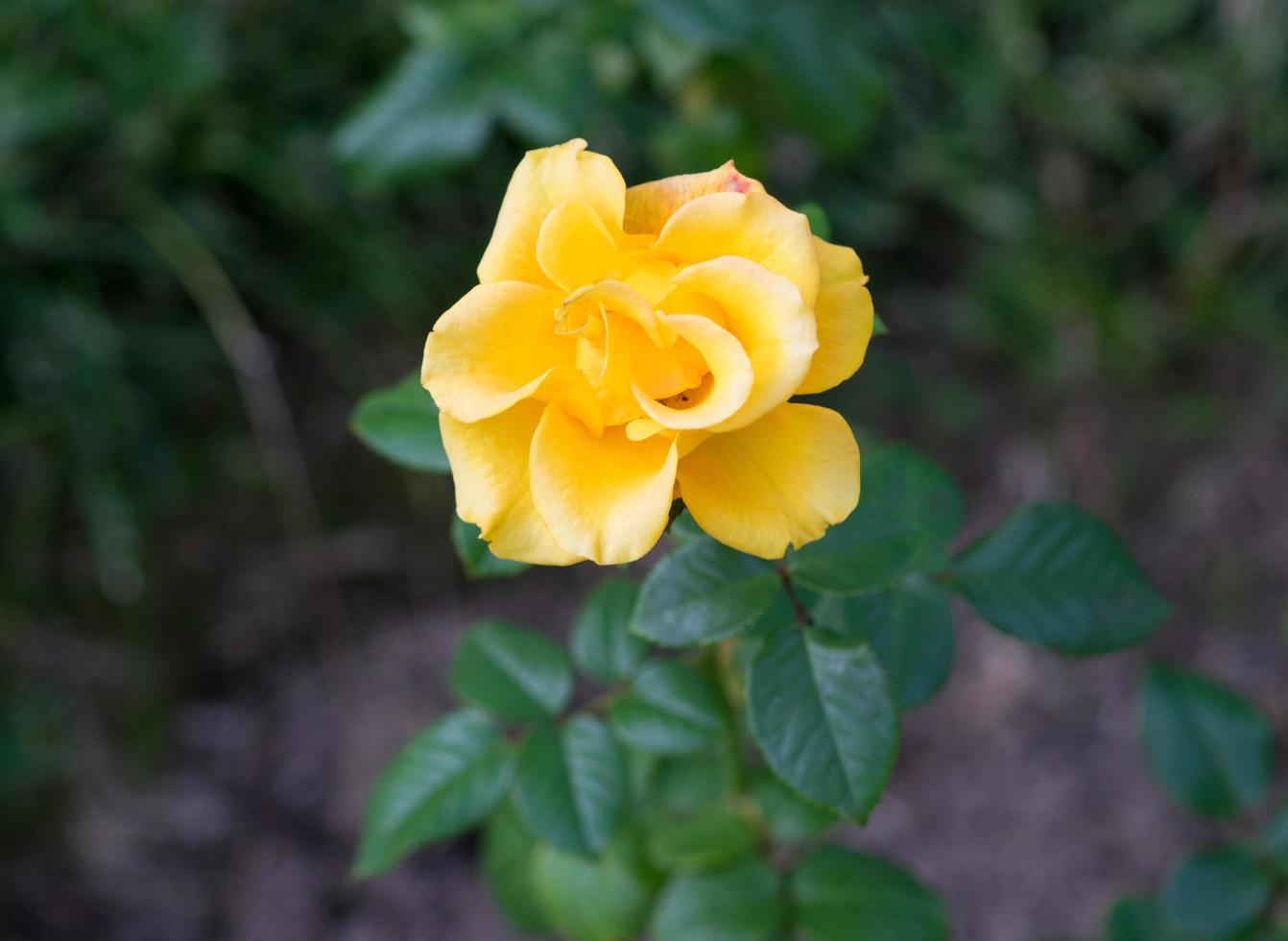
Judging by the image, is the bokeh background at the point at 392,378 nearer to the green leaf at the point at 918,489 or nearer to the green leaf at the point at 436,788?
the green leaf at the point at 918,489

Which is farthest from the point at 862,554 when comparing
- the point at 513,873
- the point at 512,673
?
the point at 513,873

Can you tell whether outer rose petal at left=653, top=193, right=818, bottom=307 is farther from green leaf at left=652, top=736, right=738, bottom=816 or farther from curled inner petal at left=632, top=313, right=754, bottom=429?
green leaf at left=652, top=736, right=738, bottom=816

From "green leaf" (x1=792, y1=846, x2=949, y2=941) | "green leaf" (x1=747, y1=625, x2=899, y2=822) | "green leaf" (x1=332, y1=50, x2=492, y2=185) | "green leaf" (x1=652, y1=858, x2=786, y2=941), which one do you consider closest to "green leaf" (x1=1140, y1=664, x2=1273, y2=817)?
"green leaf" (x1=792, y1=846, x2=949, y2=941)

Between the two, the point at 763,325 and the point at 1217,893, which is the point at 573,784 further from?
the point at 1217,893

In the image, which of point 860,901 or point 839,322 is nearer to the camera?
point 839,322

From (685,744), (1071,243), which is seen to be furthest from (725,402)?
(1071,243)

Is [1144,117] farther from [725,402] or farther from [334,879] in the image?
[334,879]
